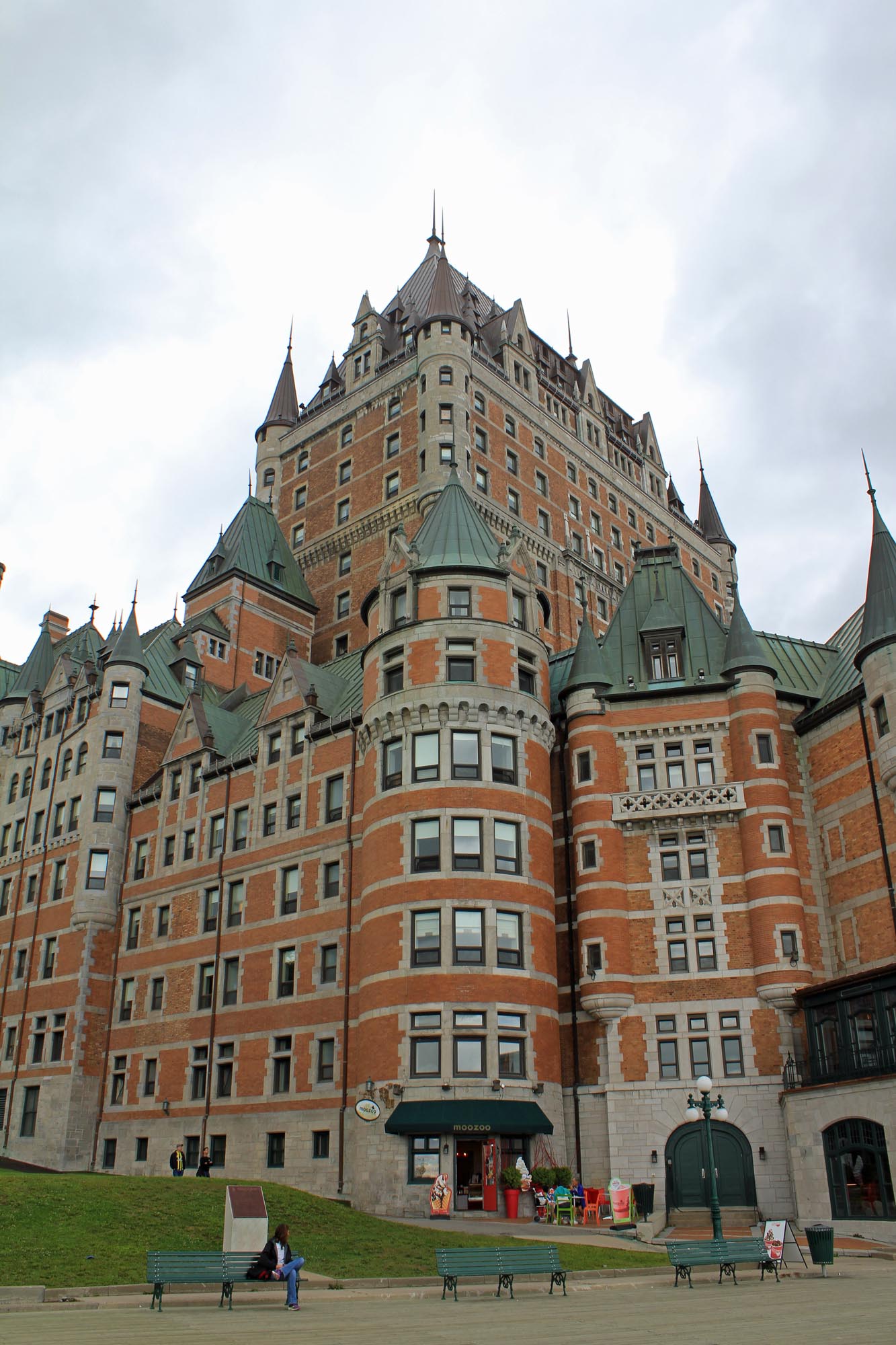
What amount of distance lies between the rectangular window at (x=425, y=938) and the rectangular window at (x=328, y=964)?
6.61 metres

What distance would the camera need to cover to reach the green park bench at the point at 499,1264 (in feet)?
72.4

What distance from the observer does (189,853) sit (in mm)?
58781

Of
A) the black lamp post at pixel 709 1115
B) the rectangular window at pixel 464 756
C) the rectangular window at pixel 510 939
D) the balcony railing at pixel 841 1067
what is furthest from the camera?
the rectangular window at pixel 464 756

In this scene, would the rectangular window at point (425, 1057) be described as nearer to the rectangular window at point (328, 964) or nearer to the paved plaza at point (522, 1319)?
the rectangular window at point (328, 964)

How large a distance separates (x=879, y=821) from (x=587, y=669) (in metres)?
13.2

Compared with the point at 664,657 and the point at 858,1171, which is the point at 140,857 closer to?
the point at 664,657

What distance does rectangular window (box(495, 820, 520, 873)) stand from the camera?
45000 millimetres

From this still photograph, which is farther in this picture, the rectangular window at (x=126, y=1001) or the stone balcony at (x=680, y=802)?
the rectangular window at (x=126, y=1001)

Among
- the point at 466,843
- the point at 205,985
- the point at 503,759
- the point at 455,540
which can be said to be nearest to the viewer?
the point at 466,843

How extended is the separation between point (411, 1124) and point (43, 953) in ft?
100

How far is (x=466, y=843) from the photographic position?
4488cm

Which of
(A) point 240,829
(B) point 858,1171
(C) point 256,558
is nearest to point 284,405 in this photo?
(C) point 256,558

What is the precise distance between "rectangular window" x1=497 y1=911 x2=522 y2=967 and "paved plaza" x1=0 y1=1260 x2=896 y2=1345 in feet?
61.6

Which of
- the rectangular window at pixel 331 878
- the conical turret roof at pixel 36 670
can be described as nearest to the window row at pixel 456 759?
the rectangular window at pixel 331 878
